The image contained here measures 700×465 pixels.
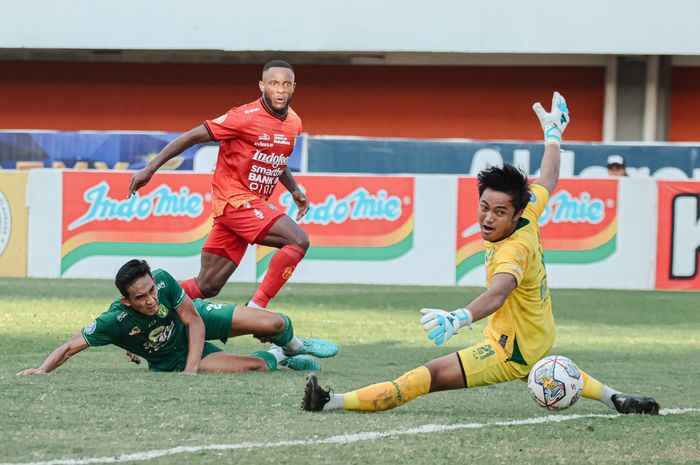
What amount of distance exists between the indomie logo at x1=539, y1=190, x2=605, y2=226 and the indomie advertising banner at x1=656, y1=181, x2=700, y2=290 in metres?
0.83

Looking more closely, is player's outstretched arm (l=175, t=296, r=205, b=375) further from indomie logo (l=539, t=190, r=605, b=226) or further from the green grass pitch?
indomie logo (l=539, t=190, r=605, b=226)

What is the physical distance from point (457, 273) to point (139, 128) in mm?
12137

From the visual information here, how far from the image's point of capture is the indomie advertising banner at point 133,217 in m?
17.4

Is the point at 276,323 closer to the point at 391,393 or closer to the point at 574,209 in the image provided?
the point at 391,393

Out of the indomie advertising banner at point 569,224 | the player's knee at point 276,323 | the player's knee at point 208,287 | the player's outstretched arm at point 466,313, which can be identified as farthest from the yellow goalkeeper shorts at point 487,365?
the indomie advertising banner at point 569,224

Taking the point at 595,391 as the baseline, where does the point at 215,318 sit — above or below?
above

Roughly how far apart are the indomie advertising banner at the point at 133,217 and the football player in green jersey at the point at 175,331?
8.70 metres

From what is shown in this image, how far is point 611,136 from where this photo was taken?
2609 cm

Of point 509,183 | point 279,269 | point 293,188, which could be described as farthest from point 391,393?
point 293,188

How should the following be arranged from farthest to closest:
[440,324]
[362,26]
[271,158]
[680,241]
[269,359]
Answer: [362,26]
[680,241]
[271,158]
[269,359]
[440,324]

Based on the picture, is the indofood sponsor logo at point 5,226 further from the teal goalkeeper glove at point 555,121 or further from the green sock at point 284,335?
the teal goalkeeper glove at point 555,121

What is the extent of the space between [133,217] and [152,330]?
964 centimetres

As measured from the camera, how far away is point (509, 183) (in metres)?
6.41

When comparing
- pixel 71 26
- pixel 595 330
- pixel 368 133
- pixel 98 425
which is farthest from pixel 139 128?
pixel 98 425
